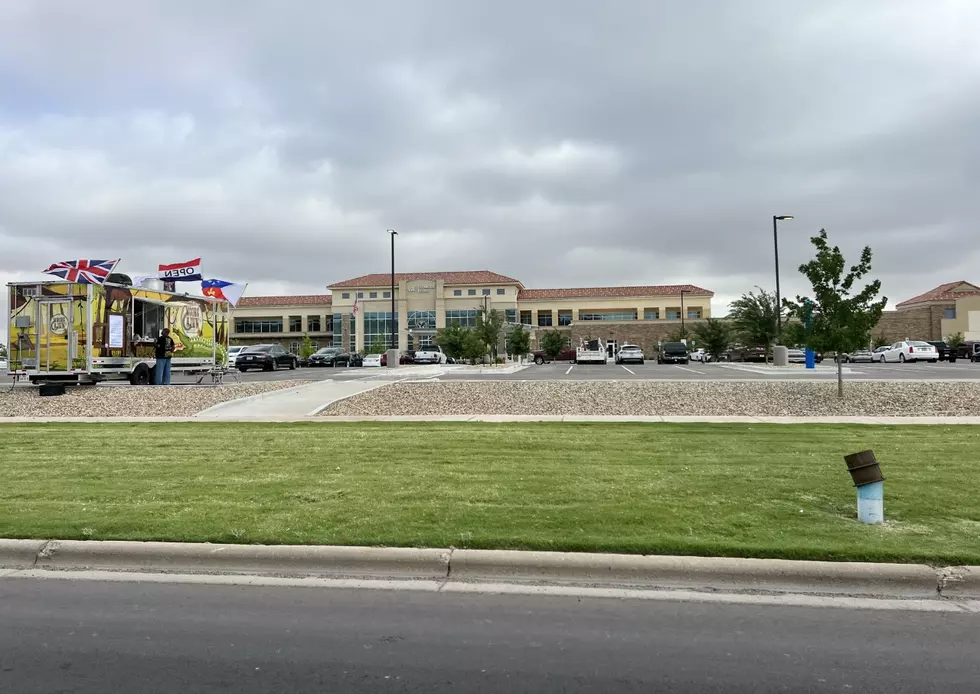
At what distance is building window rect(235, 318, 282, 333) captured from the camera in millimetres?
97188

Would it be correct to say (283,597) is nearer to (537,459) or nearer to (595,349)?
(537,459)

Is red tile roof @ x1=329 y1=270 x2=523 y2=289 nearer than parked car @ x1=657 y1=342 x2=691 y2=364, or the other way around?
parked car @ x1=657 y1=342 x2=691 y2=364

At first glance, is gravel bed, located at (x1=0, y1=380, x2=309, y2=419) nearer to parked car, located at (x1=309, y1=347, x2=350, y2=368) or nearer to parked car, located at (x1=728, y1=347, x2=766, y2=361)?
parked car, located at (x1=309, y1=347, x2=350, y2=368)

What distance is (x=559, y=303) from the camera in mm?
91312

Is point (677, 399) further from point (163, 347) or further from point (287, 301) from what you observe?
point (287, 301)

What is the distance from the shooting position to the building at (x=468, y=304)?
89000 mm

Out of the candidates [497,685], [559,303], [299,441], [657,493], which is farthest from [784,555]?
[559,303]

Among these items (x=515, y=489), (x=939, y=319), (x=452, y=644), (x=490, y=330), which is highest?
(x=939, y=319)

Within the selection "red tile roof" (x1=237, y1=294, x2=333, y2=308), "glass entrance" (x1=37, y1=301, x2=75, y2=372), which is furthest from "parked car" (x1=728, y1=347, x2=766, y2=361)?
"red tile roof" (x1=237, y1=294, x2=333, y2=308)

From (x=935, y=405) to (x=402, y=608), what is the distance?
14044 millimetres

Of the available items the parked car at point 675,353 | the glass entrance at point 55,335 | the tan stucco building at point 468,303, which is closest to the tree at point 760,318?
the parked car at point 675,353

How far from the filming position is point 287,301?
319 feet

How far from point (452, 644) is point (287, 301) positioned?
9752 cm

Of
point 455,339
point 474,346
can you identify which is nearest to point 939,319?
point 455,339
